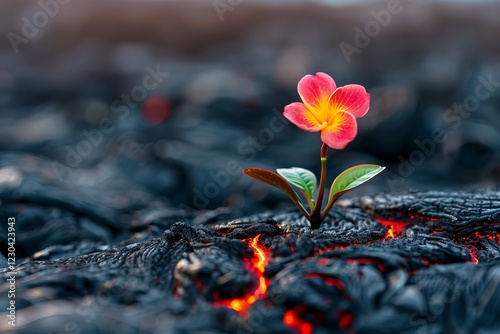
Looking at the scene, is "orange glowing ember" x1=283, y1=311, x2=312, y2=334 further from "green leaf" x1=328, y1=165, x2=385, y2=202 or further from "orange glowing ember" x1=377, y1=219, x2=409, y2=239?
Answer: "orange glowing ember" x1=377, y1=219, x2=409, y2=239

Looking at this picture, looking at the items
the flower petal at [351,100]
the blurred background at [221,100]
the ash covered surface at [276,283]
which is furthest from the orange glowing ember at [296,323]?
the blurred background at [221,100]

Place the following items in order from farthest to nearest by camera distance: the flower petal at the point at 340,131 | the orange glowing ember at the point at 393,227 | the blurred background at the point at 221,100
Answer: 1. the blurred background at the point at 221,100
2. the orange glowing ember at the point at 393,227
3. the flower petal at the point at 340,131

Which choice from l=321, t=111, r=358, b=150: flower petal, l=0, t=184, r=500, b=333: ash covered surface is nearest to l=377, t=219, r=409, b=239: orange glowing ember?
l=0, t=184, r=500, b=333: ash covered surface

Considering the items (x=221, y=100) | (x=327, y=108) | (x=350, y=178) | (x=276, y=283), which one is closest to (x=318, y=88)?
(x=327, y=108)

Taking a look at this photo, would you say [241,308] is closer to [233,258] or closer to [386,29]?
[233,258]

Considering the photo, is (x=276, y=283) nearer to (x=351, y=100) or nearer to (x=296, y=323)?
(x=296, y=323)

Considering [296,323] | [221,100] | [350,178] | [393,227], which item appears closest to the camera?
[296,323]

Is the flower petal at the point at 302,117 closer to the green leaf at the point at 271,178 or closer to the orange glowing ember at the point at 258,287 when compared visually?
the green leaf at the point at 271,178
